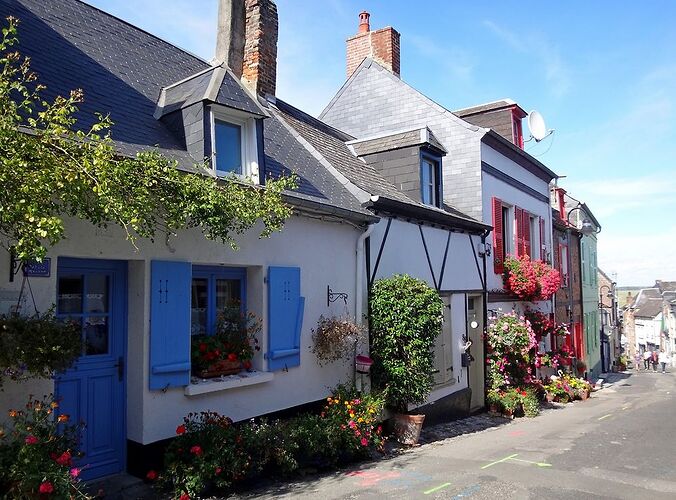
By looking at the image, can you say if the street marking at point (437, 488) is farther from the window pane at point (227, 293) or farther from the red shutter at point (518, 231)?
the red shutter at point (518, 231)

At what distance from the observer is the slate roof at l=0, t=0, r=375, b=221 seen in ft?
20.3

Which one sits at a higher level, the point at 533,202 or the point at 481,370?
the point at 533,202

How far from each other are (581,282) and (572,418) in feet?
39.6

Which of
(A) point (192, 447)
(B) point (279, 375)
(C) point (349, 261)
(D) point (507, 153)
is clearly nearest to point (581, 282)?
(D) point (507, 153)

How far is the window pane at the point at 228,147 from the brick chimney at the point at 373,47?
813cm

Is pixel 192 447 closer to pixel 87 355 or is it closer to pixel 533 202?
pixel 87 355

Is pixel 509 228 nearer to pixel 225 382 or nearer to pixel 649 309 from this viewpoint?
pixel 225 382

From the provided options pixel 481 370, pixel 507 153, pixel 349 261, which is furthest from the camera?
pixel 507 153

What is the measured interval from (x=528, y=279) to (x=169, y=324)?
404 inches

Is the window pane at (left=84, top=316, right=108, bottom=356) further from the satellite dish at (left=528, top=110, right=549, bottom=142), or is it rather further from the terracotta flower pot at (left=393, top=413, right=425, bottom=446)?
the satellite dish at (left=528, top=110, right=549, bottom=142)

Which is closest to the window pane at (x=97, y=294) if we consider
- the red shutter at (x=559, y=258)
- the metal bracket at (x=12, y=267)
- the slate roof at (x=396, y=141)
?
the metal bracket at (x=12, y=267)

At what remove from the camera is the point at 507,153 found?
14.2 m

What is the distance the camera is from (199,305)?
6480 millimetres

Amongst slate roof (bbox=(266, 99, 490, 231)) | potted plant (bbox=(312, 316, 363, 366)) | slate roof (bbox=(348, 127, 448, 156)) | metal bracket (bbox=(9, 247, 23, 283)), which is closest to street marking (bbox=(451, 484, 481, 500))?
potted plant (bbox=(312, 316, 363, 366))
